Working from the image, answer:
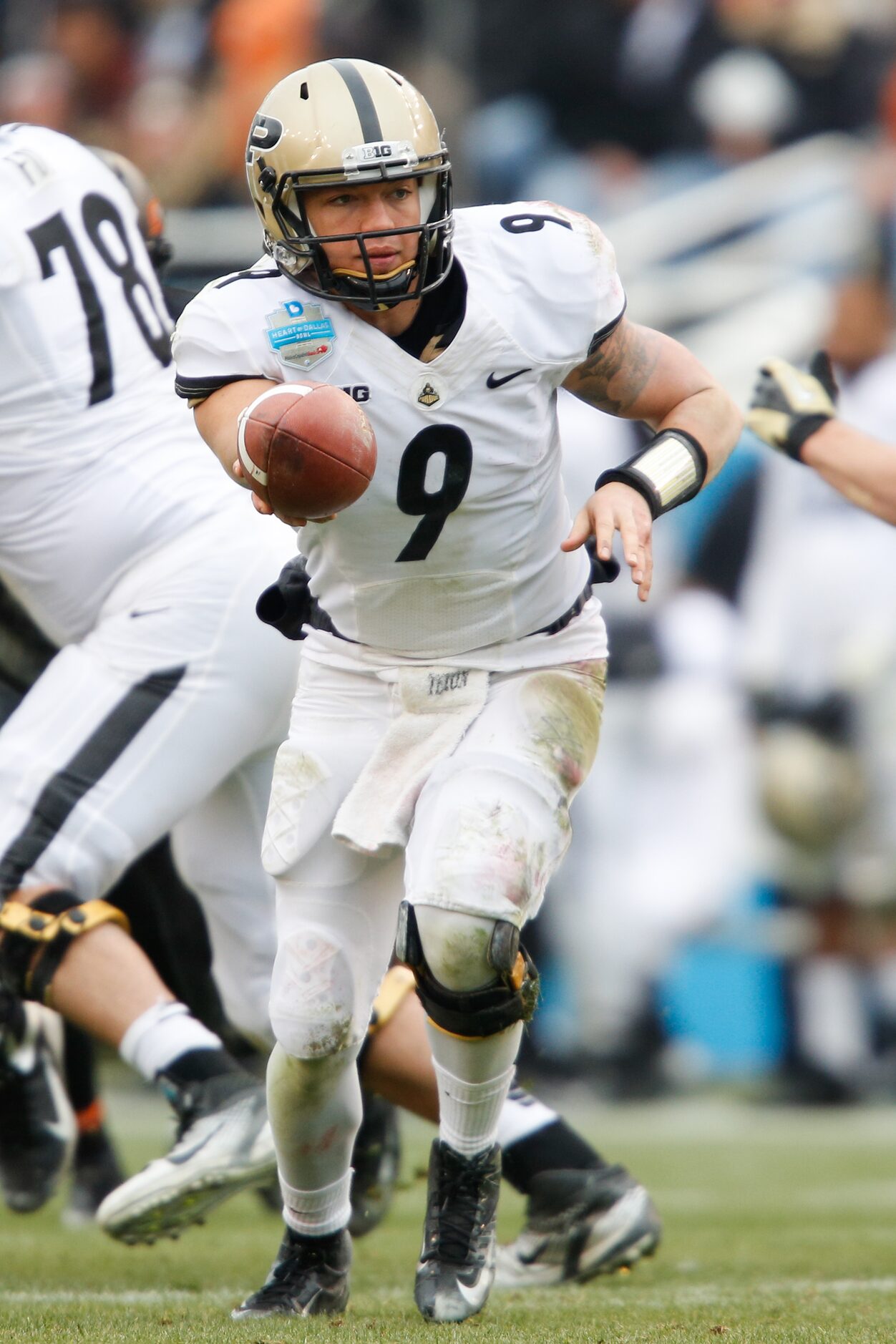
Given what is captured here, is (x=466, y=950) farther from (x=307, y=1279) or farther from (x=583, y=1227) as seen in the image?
(x=583, y=1227)

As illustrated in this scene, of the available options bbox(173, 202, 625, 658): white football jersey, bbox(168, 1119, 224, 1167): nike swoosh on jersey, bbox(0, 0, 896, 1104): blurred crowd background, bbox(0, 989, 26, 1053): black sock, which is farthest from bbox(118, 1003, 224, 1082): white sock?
bbox(0, 0, 896, 1104): blurred crowd background

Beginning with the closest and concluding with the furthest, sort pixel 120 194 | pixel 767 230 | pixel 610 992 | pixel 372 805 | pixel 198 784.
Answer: pixel 372 805 < pixel 198 784 < pixel 120 194 < pixel 610 992 < pixel 767 230

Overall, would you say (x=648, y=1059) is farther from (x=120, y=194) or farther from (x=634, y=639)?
(x=120, y=194)

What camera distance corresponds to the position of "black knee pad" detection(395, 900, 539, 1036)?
281 centimetres

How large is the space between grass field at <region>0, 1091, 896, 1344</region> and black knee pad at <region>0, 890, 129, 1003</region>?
0.54m

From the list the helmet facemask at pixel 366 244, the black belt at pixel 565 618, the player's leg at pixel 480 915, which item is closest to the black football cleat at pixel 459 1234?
the player's leg at pixel 480 915

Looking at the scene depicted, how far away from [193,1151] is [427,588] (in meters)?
1.13

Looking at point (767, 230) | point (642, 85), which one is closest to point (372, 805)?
point (767, 230)

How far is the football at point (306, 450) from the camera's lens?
265cm

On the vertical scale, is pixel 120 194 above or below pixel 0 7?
above

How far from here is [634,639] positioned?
7559mm

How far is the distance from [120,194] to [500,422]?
1.40 m

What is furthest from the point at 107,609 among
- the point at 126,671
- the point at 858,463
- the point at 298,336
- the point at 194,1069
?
the point at 858,463

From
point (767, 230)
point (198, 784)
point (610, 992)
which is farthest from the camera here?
point (767, 230)
